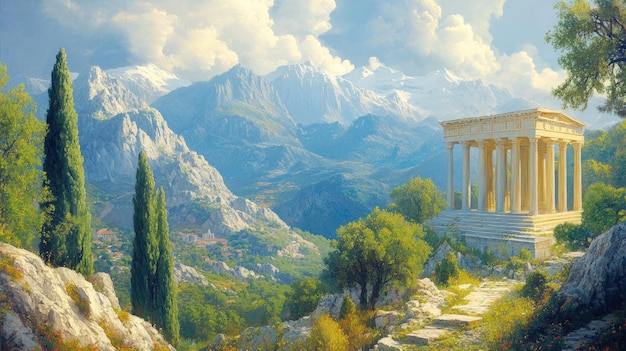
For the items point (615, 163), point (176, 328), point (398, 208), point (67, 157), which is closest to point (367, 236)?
point (176, 328)

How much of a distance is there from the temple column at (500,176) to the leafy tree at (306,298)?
58.1ft

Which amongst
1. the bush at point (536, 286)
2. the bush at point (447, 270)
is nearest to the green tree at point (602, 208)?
the bush at point (447, 270)

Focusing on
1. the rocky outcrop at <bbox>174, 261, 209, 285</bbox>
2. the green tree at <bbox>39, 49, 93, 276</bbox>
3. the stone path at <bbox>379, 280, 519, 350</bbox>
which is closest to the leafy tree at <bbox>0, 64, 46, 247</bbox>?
the green tree at <bbox>39, 49, 93, 276</bbox>

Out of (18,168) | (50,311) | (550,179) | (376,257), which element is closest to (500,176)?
(550,179)

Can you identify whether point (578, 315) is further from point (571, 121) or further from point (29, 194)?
point (571, 121)

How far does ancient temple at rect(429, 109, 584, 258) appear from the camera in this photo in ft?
139

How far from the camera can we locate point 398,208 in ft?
180

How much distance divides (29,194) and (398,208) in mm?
37640

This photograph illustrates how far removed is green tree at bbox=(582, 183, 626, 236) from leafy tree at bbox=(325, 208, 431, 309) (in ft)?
44.4

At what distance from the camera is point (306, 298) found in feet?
137

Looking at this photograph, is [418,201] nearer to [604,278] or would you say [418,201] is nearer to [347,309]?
[347,309]

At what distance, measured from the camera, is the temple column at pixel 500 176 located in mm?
47312

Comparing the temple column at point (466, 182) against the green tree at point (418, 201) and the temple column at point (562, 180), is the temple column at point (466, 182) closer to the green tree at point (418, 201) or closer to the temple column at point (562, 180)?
the green tree at point (418, 201)

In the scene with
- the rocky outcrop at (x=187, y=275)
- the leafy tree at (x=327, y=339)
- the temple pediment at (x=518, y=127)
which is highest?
the temple pediment at (x=518, y=127)
